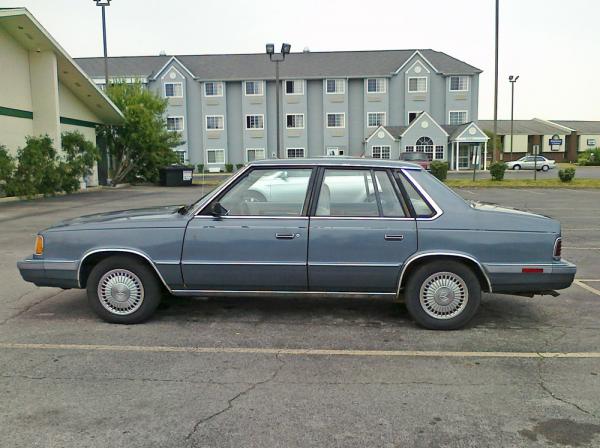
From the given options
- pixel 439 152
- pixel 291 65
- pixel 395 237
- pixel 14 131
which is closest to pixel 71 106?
pixel 14 131

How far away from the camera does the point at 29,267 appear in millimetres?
5395

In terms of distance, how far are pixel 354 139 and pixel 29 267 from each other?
5103 cm

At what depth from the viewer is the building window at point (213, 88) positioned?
2126 inches

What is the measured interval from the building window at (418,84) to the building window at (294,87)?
10767 millimetres

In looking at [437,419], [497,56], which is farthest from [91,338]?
[497,56]

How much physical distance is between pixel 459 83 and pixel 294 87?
16.5 meters

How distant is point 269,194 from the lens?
5359 mm

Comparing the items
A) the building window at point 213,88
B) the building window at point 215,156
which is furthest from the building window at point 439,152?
the building window at point 213,88

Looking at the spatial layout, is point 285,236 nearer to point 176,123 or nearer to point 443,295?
point 443,295

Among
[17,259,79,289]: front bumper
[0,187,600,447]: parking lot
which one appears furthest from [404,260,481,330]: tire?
[17,259,79,289]: front bumper

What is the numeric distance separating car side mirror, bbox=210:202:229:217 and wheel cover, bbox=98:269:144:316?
1010mm

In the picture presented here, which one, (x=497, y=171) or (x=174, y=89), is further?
(x=174, y=89)

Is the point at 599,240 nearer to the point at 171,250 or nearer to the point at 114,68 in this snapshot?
the point at 171,250

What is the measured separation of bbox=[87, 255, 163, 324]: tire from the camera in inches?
208
